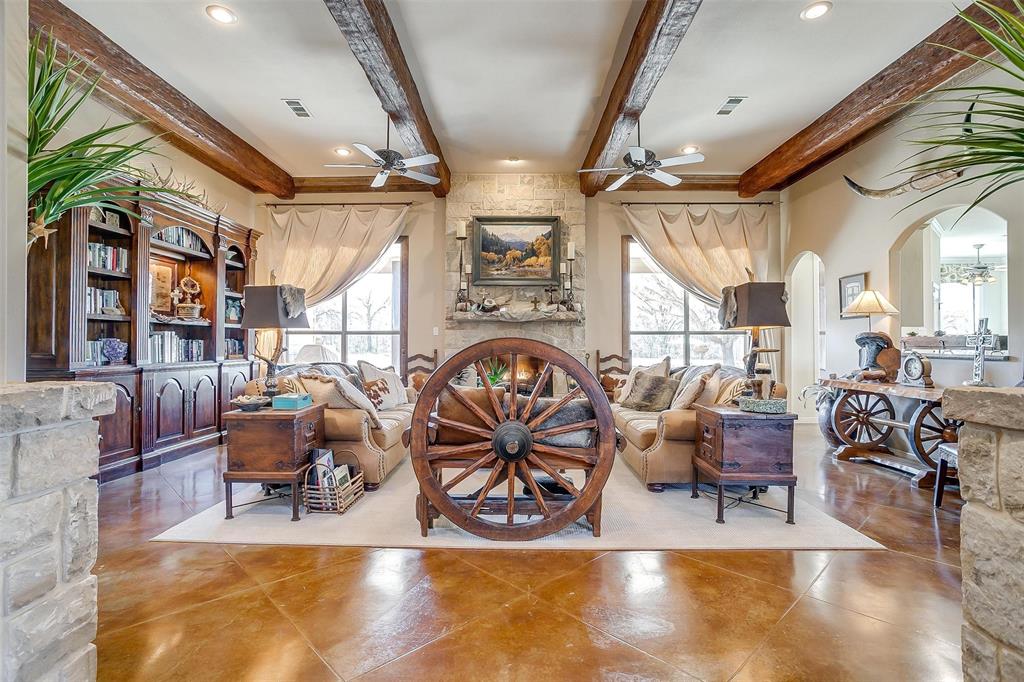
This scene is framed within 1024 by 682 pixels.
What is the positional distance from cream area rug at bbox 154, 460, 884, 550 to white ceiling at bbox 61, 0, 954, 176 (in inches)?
125

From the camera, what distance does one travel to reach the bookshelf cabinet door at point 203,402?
4.50 m

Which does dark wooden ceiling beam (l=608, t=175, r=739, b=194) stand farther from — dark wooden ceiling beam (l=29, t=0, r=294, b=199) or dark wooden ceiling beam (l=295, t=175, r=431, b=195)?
dark wooden ceiling beam (l=29, t=0, r=294, b=199)

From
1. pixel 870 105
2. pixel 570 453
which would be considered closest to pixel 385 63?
pixel 570 453

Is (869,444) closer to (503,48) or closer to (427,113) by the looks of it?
(503,48)

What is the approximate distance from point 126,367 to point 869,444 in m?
6.43

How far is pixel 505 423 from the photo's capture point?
2.27 meters

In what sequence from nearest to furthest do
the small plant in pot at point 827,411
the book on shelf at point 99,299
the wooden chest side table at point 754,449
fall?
the wooden chest side table at point 754,449, the book on shelf at point 99,299, the small plant in pot at point 827,411

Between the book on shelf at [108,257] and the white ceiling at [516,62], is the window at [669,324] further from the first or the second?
A: the book on shelf at [108,257]

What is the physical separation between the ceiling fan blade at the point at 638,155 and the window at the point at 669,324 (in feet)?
7.68

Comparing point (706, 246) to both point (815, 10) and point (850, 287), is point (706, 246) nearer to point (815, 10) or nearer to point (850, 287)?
point (850, 287)

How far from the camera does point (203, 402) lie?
4648mm

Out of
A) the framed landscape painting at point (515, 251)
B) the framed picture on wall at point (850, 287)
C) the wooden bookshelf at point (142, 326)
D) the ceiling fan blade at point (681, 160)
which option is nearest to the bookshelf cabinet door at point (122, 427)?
the wooden bookshelf at point (142, 326)

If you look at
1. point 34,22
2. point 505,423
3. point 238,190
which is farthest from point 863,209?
point 238,190

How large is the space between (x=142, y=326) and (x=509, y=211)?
4.00m
